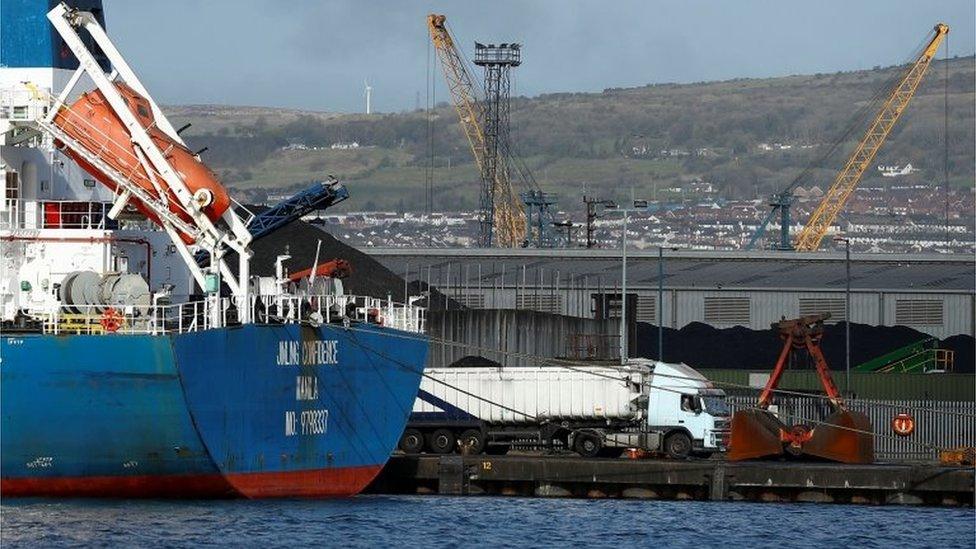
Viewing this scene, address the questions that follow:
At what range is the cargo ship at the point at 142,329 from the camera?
50.7m

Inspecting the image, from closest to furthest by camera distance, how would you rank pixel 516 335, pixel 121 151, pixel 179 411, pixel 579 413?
pixel 179 411 → pixel 121 151 → pixel 579 413 → pixel 516 335

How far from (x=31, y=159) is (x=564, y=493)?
58.8 feet

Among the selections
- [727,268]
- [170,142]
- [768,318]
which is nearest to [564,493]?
[170,142]

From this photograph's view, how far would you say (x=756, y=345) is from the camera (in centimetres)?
10619

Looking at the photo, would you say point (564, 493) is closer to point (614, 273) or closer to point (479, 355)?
point (479, 355)

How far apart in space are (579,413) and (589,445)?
Answer: 1451mm

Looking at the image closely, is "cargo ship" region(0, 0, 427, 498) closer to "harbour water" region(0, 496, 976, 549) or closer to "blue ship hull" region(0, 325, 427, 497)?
"blue ship hull" region(0, 325, 427, 497)

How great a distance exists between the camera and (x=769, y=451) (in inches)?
2603

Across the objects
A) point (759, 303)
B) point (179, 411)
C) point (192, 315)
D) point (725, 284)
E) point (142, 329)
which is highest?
point (725, 284)

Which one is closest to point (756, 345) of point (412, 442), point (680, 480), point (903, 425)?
point (903, 425)

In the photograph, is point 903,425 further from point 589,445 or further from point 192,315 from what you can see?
point 192,315

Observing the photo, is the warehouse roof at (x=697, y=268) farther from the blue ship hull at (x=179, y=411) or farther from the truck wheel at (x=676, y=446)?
the blue ship hull at (x=179, y=411)

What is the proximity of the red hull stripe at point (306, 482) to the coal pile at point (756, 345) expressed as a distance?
158ft

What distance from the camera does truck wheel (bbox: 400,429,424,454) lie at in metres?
67.0
